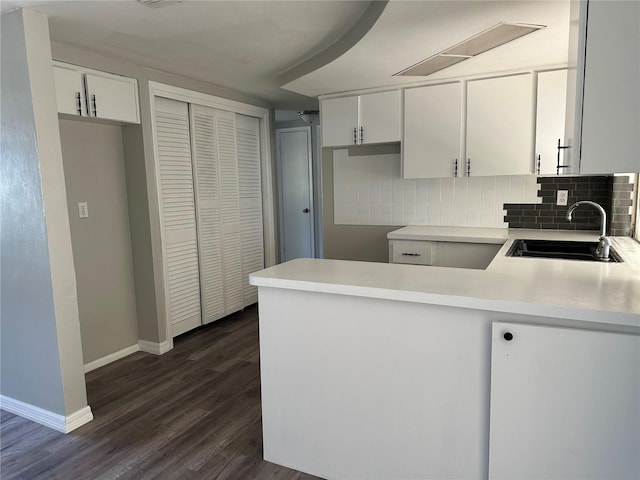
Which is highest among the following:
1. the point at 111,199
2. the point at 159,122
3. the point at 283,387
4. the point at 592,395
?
the point at 159,122

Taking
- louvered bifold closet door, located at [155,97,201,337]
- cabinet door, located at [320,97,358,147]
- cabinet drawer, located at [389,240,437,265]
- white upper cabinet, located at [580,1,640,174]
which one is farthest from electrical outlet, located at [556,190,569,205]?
louvered bifold closet door, located at [155,97,201,337]

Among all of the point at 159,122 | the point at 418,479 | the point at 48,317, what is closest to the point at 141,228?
the point at 159,122

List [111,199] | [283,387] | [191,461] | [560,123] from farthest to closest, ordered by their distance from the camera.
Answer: [111,199], [560,123], [191,461], [283,387]

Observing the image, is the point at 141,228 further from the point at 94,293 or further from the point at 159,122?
the point at 159,122

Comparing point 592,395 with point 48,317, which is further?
point 48,317

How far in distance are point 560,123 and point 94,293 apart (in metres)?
3.58

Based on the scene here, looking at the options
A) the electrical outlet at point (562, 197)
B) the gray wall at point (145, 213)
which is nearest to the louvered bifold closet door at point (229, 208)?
the gray wall at point (145, 213)

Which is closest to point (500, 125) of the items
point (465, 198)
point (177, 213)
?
point (465, 198)

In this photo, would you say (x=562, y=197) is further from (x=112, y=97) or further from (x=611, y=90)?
(x=112, y=97)

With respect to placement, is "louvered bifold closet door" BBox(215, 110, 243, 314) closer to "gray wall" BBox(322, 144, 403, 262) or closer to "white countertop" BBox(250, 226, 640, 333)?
"gray wall" BBox(322, 144, 403, 262)

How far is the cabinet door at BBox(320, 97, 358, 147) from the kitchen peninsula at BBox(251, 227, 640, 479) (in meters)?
1.94

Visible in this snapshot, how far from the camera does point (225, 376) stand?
300 centimetres

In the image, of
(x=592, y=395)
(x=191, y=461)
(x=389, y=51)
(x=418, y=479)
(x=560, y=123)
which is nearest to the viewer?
(x=592, y=395)

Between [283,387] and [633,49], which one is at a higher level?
[633,49]
